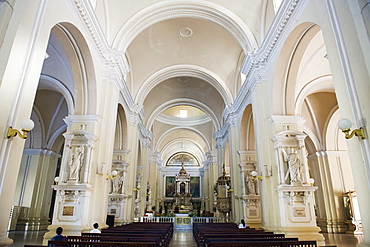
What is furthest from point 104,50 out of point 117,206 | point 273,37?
point 117,206

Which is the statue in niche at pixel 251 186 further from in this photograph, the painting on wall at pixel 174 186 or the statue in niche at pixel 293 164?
the painting on wall at pixel 174 186

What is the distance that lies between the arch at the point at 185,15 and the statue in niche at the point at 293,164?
168 inches

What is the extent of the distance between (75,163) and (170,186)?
26.7 metres

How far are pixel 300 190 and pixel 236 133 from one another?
6.26 meters

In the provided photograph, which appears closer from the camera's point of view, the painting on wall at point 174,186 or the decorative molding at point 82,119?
the decorative molding at point 82,119

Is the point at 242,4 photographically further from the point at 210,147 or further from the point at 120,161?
the point at 210,147

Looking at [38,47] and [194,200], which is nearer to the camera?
[38,47]

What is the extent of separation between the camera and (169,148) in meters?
34.6

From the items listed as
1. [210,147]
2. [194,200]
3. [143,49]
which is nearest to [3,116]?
[143,49]

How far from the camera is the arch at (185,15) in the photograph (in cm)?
1003

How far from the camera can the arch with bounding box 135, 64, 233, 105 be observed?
14.8 m

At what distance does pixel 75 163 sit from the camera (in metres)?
7.63

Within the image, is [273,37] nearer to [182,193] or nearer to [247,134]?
[247,134]

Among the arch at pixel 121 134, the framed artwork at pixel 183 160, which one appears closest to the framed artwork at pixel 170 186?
the framed artwork at pixel 183 160
